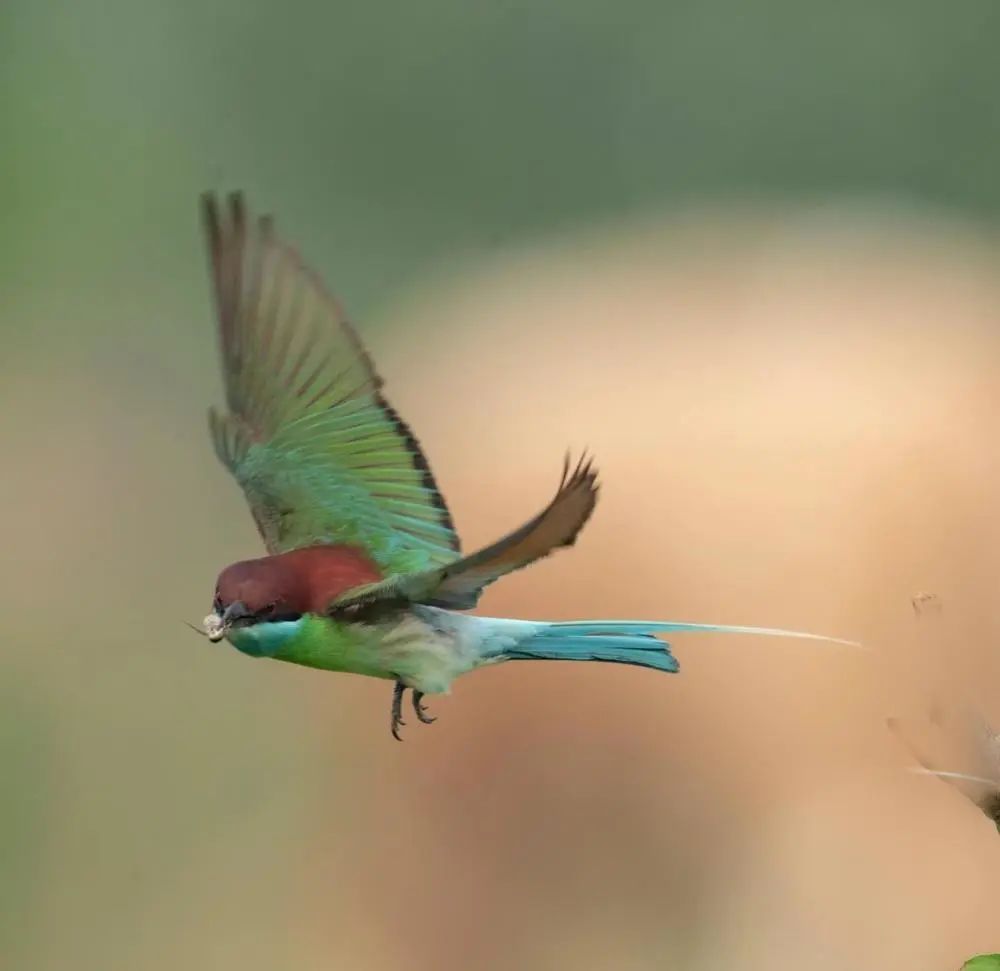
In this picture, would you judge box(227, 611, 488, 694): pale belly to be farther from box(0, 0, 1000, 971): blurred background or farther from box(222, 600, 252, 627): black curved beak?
box(0, 0, 1000, 971): blurred background

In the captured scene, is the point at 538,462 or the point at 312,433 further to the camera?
the point at 538,462

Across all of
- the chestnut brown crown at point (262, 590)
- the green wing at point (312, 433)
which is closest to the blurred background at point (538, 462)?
the green wing at point (312, 433)

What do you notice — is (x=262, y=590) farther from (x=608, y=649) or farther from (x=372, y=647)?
(x=608, y=649)

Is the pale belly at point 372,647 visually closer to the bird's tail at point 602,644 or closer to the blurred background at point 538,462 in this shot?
the bird's tail at point 602,644

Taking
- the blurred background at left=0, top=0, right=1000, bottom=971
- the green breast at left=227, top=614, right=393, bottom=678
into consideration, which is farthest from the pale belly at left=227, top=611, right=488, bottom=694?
the blurred background at left=0, top=0, right=1000, bottom=971

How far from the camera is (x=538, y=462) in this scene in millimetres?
984

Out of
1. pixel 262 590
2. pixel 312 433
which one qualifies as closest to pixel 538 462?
pixel 312 433

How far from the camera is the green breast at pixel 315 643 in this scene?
0.52 metres

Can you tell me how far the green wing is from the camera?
2.00 feet

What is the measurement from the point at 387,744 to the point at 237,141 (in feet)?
2.16

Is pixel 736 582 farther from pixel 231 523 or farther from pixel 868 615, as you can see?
pixel 231 523

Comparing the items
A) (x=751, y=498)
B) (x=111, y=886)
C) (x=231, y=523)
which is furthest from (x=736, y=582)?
(x=111, y=886)

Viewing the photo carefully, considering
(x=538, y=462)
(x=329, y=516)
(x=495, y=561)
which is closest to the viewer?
(x=495, y=561)

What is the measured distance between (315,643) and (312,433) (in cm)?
15
